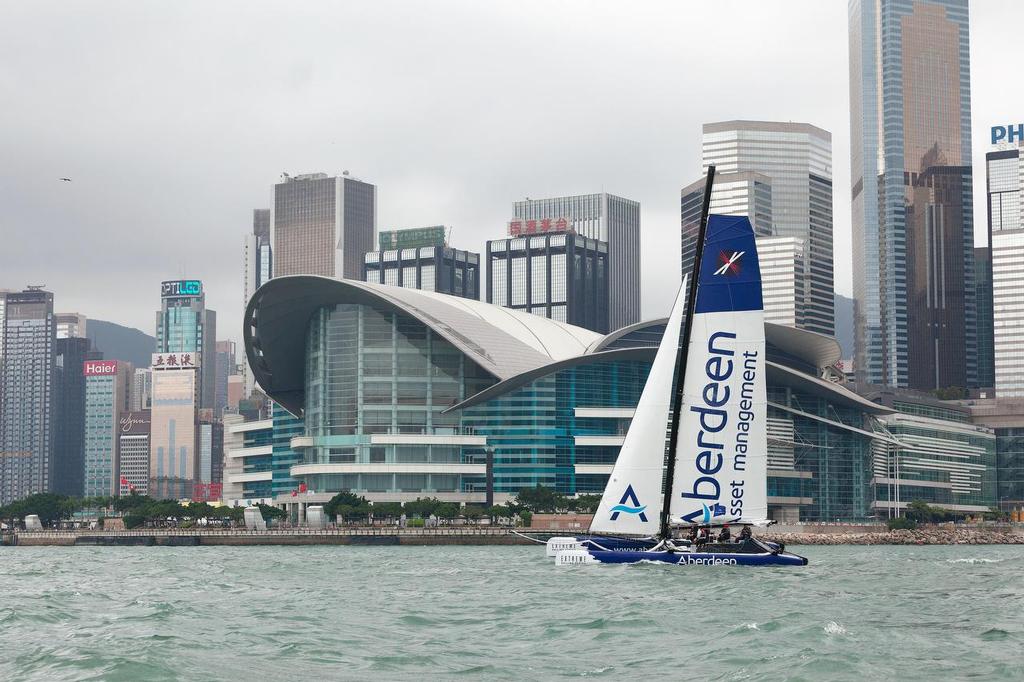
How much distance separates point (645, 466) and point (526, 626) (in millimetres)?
20385

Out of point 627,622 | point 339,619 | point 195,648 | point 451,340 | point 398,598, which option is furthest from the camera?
point 451,340

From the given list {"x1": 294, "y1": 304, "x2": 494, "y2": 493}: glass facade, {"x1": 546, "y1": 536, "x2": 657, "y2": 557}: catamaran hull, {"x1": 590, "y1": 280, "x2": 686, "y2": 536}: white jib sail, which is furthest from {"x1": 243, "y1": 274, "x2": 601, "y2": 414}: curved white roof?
{"x1": 546, "y1": 536, "x2": 657, "y2": 557}: catamaran hull

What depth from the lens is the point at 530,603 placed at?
142 ft

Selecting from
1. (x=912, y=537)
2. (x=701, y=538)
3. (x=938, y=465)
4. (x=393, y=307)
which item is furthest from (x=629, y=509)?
(x=938, y=465)

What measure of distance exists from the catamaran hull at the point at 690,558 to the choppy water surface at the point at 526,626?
44 cm

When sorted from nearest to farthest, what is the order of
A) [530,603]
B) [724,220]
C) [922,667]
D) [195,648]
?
[922,667]
[195,648]
[530,603]
[724,220]

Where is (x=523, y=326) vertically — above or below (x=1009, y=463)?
above

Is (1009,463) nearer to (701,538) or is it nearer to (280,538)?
(280,538)

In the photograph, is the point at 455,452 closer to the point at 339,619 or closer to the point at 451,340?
the point at 451,340

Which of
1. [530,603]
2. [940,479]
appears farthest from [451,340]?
[530,603]

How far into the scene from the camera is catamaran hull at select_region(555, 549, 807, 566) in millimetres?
53000

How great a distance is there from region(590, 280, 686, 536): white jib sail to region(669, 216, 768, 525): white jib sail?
67.1 inches

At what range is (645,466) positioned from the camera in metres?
56.4

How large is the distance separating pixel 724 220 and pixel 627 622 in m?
20.5
